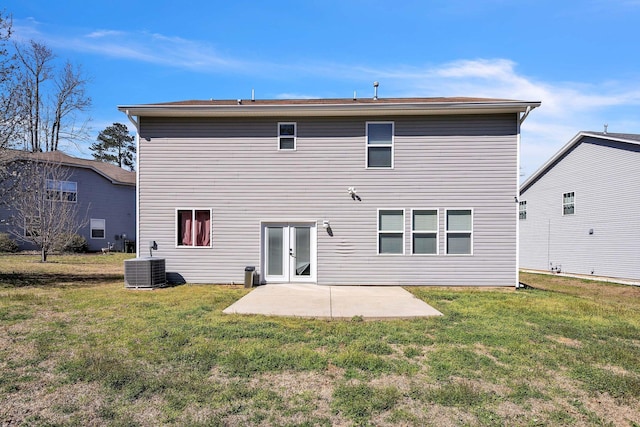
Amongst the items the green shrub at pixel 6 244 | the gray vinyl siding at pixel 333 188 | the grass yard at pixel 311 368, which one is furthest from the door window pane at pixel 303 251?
the green shrub at pixel 6 244

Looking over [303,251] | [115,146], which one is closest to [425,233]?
[303,251]

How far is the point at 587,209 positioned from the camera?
17281 millimetres

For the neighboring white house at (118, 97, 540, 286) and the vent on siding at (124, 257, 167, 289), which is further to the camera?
the neighboring white house at (118, 97, 540, 286)

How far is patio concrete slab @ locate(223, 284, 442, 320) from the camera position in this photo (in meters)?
7.21

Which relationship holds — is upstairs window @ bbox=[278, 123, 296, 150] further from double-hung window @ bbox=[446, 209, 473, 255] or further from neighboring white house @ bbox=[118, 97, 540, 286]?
double-hung window @ bbox=[446, 209, 473, 255]

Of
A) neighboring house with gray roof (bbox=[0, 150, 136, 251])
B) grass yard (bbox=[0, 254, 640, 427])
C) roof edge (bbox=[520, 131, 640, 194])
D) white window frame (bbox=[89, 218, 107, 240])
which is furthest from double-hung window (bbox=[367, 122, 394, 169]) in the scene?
white window frame (bbox=[89, 218, 107, 240])

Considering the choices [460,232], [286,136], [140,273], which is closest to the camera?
[140,273]

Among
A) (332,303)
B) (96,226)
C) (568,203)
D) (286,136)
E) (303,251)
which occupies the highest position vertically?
(286,136)

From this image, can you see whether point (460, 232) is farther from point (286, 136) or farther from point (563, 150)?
point (563, 150)

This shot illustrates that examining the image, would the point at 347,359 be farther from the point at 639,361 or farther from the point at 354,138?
the point at 354,138

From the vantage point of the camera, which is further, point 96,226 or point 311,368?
point 96,226

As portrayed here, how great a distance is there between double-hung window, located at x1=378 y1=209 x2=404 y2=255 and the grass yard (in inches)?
129

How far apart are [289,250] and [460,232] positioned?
524 cm

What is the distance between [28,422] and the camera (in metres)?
3.23
